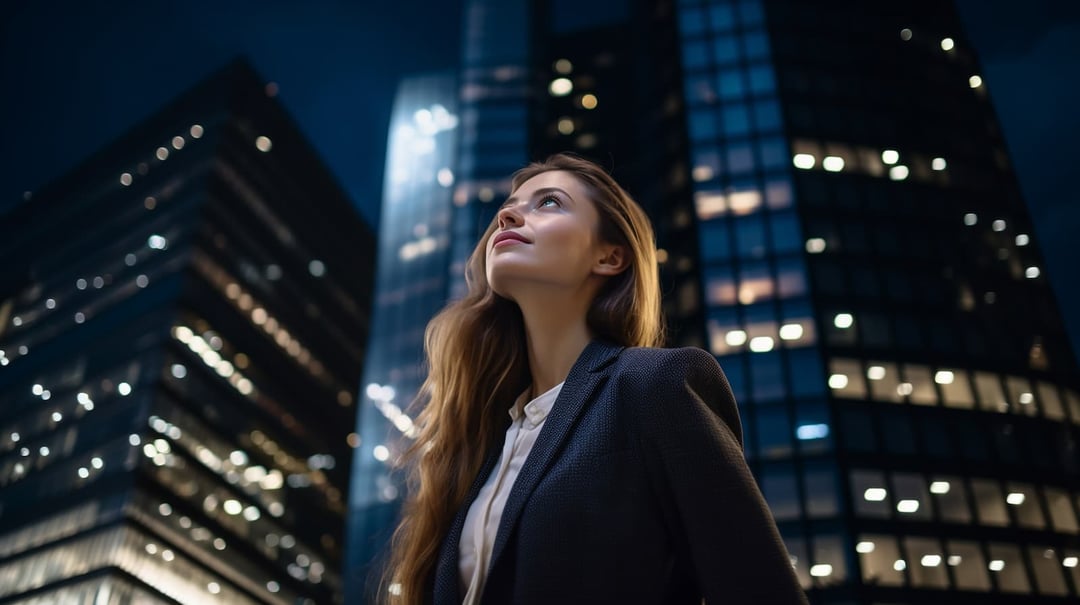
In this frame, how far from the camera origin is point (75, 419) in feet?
166

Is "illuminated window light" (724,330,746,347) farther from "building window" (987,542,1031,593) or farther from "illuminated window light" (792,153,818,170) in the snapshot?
"building window" (987,542,1031,593)

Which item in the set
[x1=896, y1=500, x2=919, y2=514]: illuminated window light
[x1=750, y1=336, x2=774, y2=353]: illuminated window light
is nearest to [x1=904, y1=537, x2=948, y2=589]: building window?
[x1=896, y1=500, x2=919, y2=514]: illuminated window light

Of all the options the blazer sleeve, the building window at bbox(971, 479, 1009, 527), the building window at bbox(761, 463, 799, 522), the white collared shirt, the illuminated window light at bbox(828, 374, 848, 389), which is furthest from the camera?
the illuminated window light at bbox(828, 374, 848, 389)

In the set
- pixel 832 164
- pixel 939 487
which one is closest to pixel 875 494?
pixel 939 487

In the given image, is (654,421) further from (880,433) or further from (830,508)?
(880,433)

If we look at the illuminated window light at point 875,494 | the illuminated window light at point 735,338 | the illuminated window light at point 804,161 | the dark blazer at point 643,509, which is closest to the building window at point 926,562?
the illuminated window light at point 875,494

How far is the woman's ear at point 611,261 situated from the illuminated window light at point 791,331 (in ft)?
105

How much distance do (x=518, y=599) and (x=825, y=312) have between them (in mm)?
33775

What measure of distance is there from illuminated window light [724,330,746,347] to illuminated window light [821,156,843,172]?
31.1ft

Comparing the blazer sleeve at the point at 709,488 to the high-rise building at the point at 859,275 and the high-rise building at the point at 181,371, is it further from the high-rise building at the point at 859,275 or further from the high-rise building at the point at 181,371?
the high-rise building at the point at 181,371

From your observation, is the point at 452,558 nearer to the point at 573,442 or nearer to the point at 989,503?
the point at 573,442

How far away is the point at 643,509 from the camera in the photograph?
181cm

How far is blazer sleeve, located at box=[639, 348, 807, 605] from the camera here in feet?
5.16

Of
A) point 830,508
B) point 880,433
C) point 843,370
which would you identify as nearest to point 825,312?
point 843,370
